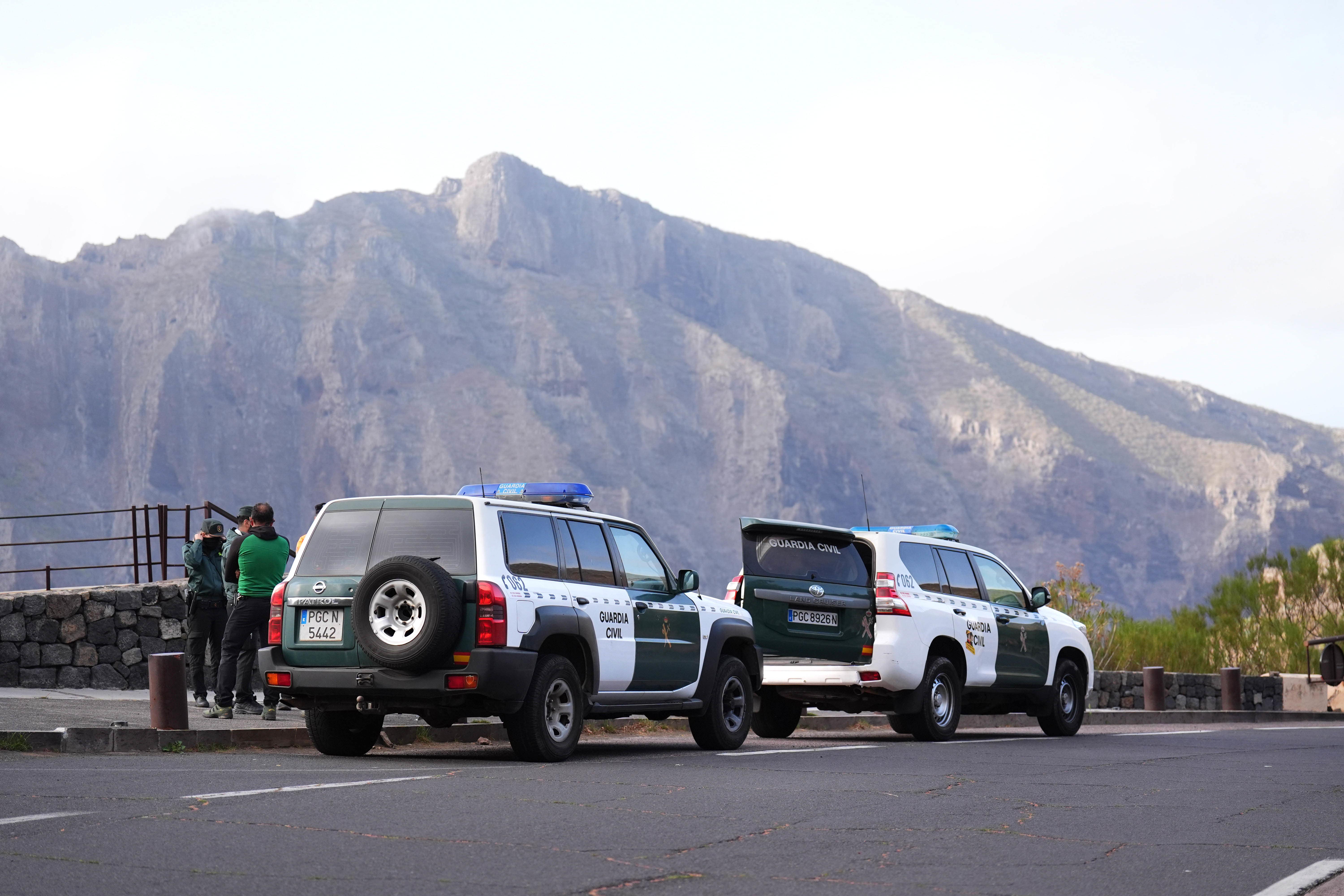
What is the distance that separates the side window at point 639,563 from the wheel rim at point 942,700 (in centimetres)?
377

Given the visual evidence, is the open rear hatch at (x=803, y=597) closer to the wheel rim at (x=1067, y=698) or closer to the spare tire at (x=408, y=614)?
the wheel rim at (x=1067, y=698)

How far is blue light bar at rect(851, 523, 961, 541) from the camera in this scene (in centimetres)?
1562

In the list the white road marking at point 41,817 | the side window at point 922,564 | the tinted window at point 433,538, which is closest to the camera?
the white road marking at point 41,817

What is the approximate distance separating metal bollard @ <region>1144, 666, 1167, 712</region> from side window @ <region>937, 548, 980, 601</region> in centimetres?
1414

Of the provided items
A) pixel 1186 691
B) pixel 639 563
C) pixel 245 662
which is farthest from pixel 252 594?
pixel 1186 691

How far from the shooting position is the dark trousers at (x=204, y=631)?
595 inches

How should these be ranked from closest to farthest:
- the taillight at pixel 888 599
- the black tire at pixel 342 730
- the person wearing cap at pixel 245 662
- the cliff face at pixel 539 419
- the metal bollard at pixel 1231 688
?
the black tire at pixel 342 730 → the person wearing cap at pixel 245 662 → the taillight at pixel 888 599 → the metal bollard at pixel 1231 688 → the cliff face at pixel 539 419

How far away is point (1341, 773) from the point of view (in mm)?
12219

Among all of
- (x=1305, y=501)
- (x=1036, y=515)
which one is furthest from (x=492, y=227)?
(x=1305, y=501)

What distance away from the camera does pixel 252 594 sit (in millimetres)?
14375

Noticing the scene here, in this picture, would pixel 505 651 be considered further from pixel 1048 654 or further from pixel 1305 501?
pixel 1305 501

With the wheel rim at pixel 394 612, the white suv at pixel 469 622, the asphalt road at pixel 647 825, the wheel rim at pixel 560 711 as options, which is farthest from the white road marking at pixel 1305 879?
the wheel rim at pixel 394 612

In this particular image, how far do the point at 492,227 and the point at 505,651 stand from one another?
183 metres

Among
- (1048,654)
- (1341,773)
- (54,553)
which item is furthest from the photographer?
(54,553)
